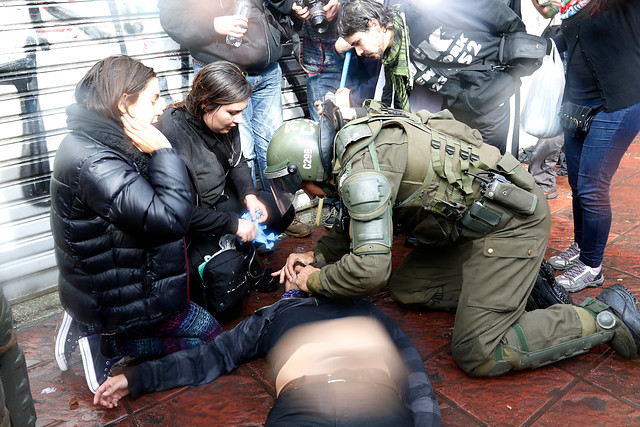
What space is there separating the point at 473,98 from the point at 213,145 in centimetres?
175

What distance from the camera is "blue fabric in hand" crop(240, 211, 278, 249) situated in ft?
11.1

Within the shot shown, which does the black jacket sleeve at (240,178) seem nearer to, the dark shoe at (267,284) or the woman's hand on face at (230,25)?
the dark shoe at (267,284)

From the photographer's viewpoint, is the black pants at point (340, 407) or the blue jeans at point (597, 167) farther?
the blue jeans at point (597, 167)

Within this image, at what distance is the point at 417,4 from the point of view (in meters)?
3.34

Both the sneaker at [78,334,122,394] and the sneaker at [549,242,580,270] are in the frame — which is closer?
the sneaker at [78,334,122,394]

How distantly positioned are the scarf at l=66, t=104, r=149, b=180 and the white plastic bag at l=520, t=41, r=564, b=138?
2.60 m

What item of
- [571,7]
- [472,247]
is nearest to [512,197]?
[472,247]

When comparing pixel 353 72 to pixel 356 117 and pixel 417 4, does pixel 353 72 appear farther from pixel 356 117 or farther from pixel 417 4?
pixel 356 117

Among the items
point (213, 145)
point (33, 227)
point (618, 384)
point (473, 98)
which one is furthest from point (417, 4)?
point (33, 227)

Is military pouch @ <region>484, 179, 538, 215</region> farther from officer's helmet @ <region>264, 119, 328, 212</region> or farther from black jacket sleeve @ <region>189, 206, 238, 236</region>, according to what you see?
black jacket sleeve @ <region>189, 206, 238, 236</region>

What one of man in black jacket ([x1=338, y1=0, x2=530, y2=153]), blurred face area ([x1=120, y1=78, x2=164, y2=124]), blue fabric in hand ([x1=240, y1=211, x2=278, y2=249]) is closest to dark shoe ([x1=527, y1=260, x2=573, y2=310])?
man in black jacket ([x1=338, y1=0, x2=530, y2=153])

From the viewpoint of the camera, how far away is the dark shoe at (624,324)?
98.7 inches

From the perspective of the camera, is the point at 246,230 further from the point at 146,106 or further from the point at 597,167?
the point at 597,167

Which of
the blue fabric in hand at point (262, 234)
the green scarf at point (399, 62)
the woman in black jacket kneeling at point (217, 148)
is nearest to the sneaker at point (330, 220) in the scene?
the blue fabric in hand at point (262, 234)
